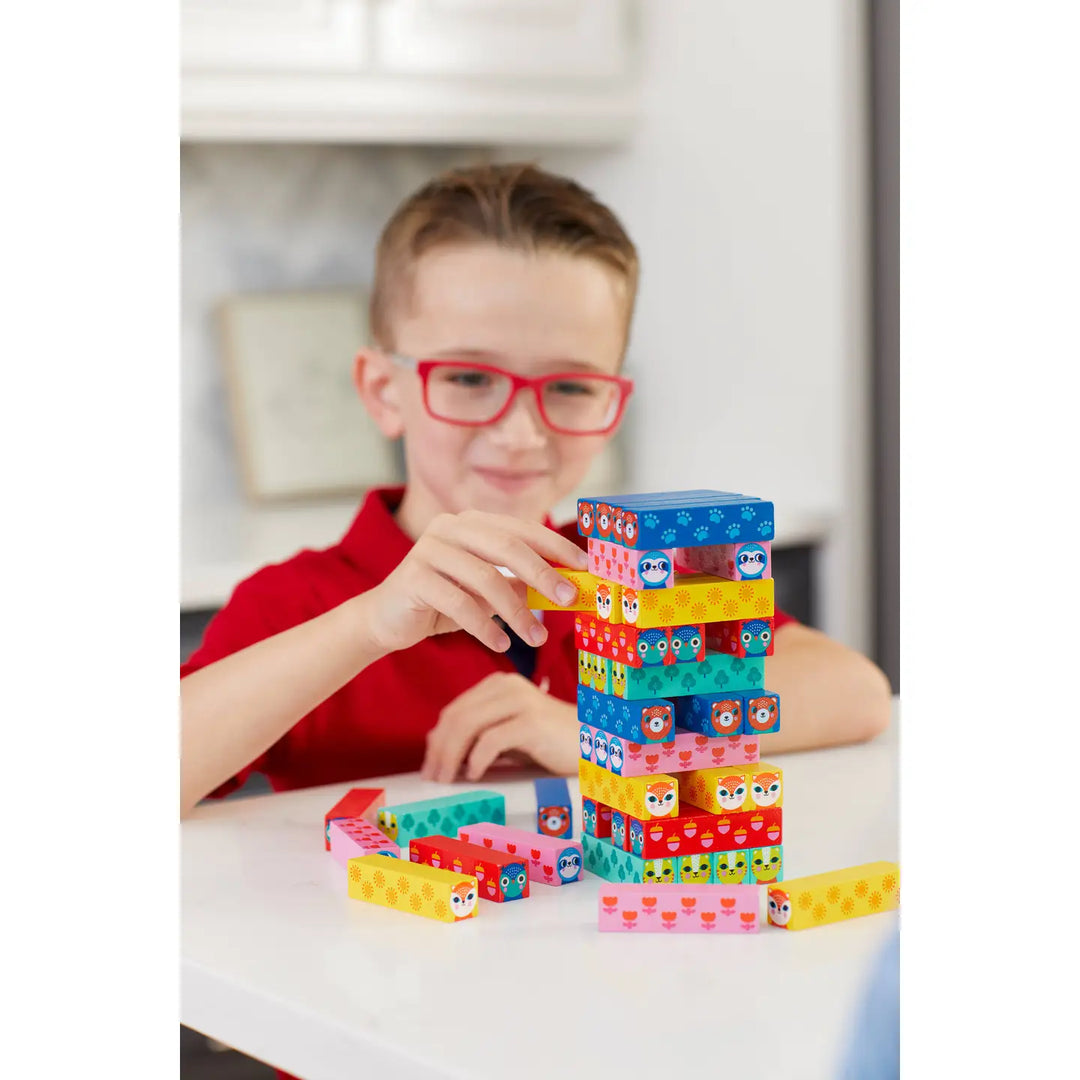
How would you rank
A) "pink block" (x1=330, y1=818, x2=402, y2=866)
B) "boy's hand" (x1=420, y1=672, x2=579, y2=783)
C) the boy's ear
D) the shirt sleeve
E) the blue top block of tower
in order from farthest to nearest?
the boy's ear → the shirt sleeve → "boy's hand" (x1=420, y1=672, x2=579, y2=783) → "pink block" (x1=330, y1=818, x2=402, y2=866) → the blue top block of tower

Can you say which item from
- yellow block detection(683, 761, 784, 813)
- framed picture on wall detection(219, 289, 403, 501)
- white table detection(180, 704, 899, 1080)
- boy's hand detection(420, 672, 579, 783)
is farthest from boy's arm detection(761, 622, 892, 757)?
framed picture on wall detection(219, 289, 403, 501)

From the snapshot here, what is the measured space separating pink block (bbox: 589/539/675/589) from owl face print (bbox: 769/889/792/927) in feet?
0.48

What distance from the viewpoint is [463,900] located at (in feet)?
2.21

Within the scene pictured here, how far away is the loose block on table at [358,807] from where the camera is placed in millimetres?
826

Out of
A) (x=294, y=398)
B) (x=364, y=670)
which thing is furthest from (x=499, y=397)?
(x=294, y=398)

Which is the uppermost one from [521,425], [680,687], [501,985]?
[521,425]

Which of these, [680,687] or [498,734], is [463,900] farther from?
[498,734]

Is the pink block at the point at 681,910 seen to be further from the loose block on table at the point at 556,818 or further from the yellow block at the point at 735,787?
the loose block on table at the point at 556,818

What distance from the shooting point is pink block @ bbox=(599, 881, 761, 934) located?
65 cm

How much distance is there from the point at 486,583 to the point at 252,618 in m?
0.52

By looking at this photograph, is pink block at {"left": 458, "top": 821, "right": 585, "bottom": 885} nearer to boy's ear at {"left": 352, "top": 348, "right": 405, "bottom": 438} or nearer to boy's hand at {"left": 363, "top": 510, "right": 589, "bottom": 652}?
boy's hand at {"left": 363, "top": 510, "right": 589, "bottom": 652}

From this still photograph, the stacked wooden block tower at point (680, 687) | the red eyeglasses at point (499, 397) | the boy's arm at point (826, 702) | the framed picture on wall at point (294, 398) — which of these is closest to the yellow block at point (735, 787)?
the stacked wooden block tower at point (680, 687)
